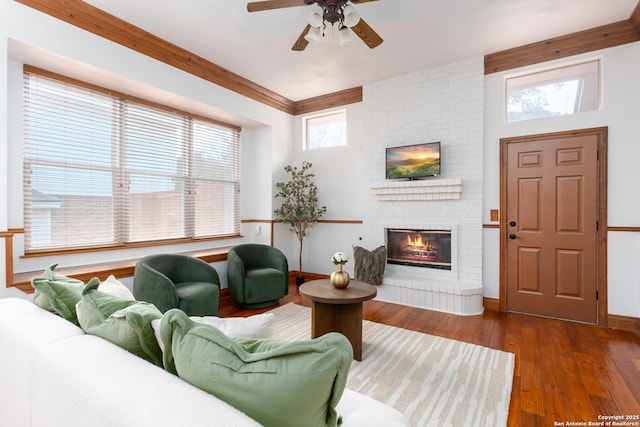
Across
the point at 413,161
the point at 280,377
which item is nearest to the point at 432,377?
the point at 280,377

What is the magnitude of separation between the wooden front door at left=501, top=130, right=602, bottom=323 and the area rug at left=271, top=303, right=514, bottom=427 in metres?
1.33

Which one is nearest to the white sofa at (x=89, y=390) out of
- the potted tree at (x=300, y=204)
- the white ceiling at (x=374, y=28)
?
the white ceiling at (x=374, y=28)

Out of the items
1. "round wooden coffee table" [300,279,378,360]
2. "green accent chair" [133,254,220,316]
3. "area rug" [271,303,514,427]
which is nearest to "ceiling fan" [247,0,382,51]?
"round wooden coffee table" [300,279,378,360]

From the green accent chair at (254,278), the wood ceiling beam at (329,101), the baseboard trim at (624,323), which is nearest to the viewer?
the baseboard trim at (624,323)

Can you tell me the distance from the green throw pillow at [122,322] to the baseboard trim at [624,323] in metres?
4.13

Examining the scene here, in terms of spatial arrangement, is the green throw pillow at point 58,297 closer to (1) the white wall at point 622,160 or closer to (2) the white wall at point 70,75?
(2) the white wall at point 70,75

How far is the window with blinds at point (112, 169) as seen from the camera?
2.83 metres

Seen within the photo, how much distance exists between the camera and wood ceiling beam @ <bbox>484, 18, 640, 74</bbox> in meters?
3.04

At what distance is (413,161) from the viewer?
160 inches

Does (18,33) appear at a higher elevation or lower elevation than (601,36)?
lower

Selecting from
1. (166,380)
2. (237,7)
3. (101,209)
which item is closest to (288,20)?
(237,7)

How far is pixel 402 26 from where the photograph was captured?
3.04m

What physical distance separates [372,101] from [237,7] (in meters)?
2.32

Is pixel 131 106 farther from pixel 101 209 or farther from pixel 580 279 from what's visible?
pixel 580 279
